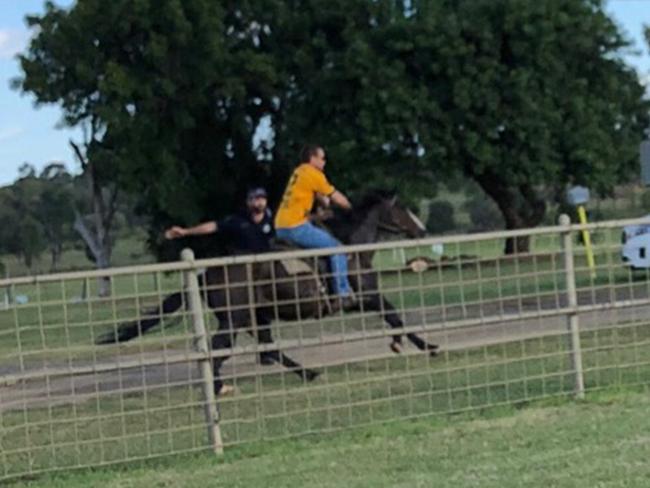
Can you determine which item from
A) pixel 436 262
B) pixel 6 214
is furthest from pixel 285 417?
pixel 6 214

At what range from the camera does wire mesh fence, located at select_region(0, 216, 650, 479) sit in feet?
32.5

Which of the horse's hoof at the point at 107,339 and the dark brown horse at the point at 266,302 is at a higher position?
the dark brown horse at the point at 266,302

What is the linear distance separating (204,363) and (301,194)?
14.3 ft

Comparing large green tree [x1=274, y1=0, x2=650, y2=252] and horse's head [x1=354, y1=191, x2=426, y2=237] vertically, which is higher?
large green tree [x1=274, y1=0, x2=650, y2=252]

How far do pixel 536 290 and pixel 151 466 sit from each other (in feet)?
11.5

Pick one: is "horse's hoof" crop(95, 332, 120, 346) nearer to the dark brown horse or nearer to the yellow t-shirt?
the dark brown horse

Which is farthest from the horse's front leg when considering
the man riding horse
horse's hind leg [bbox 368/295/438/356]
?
the man riding horse

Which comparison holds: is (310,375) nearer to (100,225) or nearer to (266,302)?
(266,302)

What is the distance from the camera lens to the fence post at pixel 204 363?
32.4ft

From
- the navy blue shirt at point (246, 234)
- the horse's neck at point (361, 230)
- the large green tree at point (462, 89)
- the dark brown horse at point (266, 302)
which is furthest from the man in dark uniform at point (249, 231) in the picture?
the large green tree at point (462, 89)

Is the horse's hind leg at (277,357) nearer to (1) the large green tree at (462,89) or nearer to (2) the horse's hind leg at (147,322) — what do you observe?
(2) the horse's hind leg at (147,322)

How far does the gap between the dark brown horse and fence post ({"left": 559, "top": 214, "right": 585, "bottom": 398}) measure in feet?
3.73

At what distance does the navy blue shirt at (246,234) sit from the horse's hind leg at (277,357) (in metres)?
2.06

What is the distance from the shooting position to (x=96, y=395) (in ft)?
32.8
